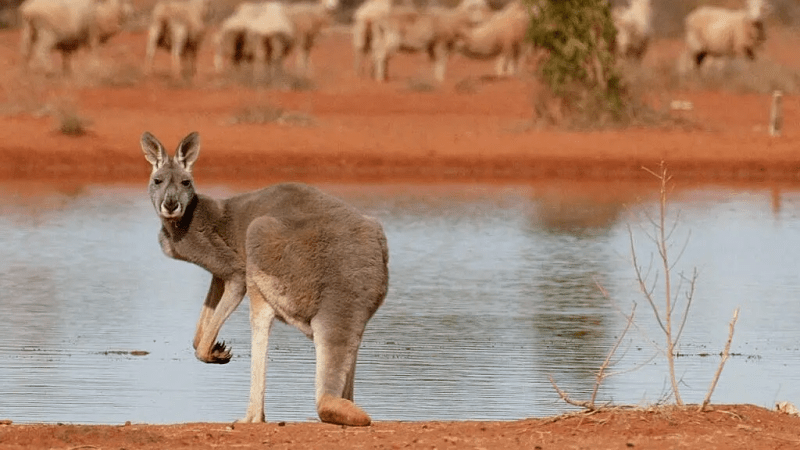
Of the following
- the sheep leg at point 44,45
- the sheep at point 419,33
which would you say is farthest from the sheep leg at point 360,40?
the sheep leg at point 44,45

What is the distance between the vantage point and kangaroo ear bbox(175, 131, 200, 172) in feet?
27.5

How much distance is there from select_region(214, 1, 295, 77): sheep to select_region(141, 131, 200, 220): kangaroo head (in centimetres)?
2534

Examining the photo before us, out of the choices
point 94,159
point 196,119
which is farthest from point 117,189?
point 196,119

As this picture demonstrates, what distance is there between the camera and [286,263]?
7930mm

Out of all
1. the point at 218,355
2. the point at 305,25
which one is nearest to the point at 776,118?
the point at 305,25

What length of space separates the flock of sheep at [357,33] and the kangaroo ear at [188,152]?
24378mm

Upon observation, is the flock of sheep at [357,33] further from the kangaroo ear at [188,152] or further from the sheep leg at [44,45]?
the kangaroo ear at [188,152]

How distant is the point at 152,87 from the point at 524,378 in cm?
2184

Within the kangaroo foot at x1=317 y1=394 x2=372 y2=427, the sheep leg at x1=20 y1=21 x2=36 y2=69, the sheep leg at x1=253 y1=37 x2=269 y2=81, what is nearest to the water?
the kangaroo foot at x1=317 y1=394 x2=372 y2=427

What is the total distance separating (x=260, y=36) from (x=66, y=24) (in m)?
3.89

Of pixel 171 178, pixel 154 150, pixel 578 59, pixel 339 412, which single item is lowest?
pixel 578 59

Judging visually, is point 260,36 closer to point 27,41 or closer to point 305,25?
point 305,25

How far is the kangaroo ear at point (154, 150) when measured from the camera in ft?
27.4

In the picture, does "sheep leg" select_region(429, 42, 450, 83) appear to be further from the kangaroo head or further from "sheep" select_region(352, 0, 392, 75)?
the kangaroo head
